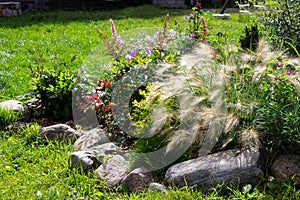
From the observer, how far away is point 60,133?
471cm

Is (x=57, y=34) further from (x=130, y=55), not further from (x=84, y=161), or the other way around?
(x=84, y=161)

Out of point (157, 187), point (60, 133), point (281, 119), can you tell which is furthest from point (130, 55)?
point (281, 119)

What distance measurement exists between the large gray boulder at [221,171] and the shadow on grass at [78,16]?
8273mm

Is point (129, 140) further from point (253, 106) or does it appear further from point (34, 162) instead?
point (253, 106)

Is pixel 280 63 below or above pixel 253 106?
above

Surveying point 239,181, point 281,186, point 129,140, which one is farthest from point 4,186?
point 281,186

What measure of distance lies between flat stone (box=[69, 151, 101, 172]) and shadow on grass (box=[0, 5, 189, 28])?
7548 mm

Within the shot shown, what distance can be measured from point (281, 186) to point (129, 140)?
1502 millimetres

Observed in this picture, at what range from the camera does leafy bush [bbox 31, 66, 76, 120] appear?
5.15m

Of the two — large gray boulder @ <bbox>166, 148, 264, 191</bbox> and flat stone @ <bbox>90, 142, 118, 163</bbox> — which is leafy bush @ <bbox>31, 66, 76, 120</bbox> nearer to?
flat stone @ <bbox>90, 142, 118, 163</bbox>

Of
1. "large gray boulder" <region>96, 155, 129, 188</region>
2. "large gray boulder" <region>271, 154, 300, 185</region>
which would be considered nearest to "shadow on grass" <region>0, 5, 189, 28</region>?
"large gray boulder" <region>96, 155, 129, 188</region>

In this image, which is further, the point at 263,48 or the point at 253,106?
the point at 263,48

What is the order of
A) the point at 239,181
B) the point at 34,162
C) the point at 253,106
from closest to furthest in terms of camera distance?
the point at 239,181
the point at 253,106
the point at 34,162

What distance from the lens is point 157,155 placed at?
3.96 meters
